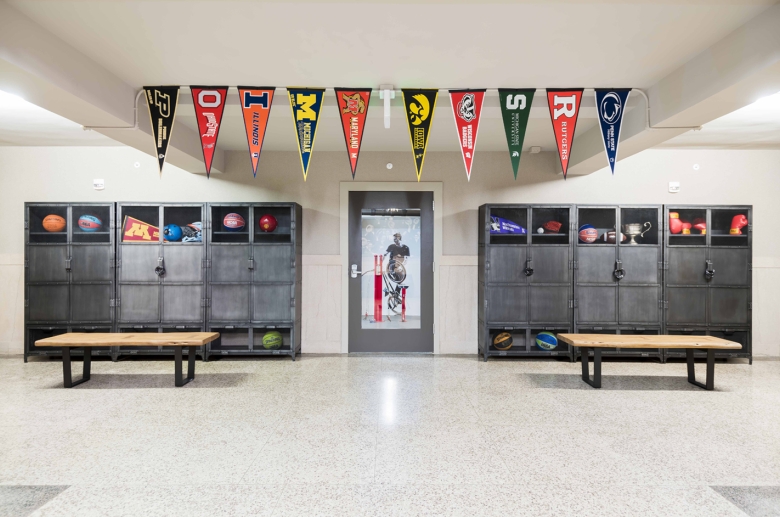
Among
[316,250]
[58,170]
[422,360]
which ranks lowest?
[422,360]

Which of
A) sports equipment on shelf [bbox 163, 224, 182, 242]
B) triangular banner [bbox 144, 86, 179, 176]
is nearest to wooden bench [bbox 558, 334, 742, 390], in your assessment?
triangular banner [bbox 144, 86, 179, 176]

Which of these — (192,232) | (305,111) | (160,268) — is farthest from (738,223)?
(160,268)

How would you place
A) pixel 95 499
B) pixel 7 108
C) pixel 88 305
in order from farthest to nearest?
1. pixel 88 305
2. pixel 7 108
3. pixel 95 499

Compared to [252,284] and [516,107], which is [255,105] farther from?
[252,284]

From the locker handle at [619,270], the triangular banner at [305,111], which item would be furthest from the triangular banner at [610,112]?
the triangular banner at [305,111]

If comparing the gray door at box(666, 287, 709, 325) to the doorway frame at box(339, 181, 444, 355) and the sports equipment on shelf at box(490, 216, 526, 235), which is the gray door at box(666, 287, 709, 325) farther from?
the doorway frame at box(339, 181, 444, 355)

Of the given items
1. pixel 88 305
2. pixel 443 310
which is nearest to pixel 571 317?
pixel 443 310

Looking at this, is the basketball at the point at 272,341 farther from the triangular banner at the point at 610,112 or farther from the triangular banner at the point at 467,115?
the triangular banner at the point at 610,112

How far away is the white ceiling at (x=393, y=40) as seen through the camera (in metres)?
2.67

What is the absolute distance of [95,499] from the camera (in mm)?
2387

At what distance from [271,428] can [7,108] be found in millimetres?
4169

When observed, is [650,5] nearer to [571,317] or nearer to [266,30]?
[266,30]

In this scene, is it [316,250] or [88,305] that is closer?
[88,305]

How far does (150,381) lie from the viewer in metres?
4.70
